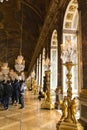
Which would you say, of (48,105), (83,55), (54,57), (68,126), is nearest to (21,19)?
(54,57)

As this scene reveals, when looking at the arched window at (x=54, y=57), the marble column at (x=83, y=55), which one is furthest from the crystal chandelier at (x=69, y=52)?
the arched window at (x=54, y=57)

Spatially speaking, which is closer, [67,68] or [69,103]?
[69,103]

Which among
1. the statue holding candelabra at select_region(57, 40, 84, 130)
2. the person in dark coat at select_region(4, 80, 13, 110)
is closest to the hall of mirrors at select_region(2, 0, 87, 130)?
the statue holding candelabra at select_region(57, 40, 84, 130)

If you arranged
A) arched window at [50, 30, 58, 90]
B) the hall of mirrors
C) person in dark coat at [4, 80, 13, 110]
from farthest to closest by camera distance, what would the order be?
arched window at [50, 30, 58, 90] < person in dark coat at [4, 80, 13, 110] < the hall of mirrors

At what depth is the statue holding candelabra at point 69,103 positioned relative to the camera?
19.0 feet

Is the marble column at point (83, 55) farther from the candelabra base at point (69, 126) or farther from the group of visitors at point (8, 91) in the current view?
the group of visitors at point (8, 91)

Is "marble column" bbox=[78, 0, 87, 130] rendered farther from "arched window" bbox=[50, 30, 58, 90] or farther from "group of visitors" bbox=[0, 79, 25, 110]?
"arched window" bbox=[50, 30, 58, 90]

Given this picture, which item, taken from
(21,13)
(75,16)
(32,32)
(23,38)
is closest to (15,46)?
(23,38)

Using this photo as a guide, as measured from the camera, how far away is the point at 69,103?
19.3 feet

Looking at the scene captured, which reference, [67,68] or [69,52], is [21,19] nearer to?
[69,52]

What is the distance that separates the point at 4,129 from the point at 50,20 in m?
9.12

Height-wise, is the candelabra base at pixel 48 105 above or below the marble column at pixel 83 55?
below

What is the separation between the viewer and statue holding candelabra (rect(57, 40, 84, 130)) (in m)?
5.79

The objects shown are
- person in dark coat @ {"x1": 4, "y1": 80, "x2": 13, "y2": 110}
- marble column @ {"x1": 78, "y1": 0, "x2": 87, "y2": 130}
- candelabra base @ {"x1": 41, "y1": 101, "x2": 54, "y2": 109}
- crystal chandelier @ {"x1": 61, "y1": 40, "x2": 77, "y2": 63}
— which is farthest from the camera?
person in dark coat @ {"x1": 4, "y1": 80, "x2": 13, "y2": 110}
